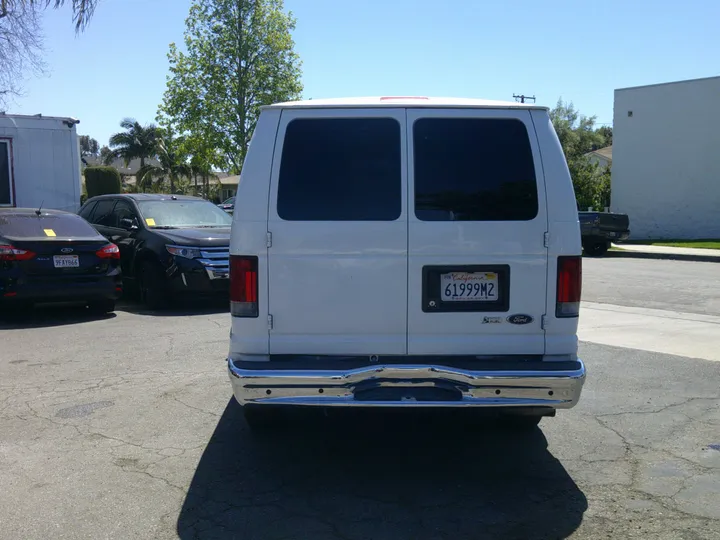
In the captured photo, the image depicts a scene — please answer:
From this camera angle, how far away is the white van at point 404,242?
4.28 metres

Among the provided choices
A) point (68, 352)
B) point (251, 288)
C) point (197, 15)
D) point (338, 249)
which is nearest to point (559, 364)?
point (338, 249)

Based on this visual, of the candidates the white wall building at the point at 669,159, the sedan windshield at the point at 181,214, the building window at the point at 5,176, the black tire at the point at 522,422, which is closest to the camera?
the black tire at the point at 522,422

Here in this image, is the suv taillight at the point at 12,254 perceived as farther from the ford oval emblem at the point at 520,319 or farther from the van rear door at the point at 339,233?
the ford oval emblem at the point at 520,319

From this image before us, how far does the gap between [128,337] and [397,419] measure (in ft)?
14.7

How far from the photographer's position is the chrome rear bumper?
4.11 metres

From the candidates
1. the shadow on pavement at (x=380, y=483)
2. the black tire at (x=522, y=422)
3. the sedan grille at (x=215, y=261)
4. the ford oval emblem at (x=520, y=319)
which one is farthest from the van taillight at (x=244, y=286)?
the sedan grille at (x=215, y=261)

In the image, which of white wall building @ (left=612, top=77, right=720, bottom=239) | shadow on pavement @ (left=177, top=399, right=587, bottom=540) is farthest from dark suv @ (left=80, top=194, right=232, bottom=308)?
white wall building @ (left=612, top=77, right=720, bottom=239)

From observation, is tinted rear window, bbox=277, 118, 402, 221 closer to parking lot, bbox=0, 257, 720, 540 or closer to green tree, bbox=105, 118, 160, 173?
parking lot, bbox=0, 257, 720, 540

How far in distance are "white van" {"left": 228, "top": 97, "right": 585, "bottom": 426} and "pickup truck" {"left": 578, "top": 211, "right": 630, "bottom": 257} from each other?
20.8 meters

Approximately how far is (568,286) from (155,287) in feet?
25.3

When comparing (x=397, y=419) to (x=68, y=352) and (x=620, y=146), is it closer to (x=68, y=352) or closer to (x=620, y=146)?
(x=68, y=352)

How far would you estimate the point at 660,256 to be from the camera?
2319 cm

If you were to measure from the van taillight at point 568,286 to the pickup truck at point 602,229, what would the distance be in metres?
20.7

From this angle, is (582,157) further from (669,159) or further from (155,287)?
(155,287)
